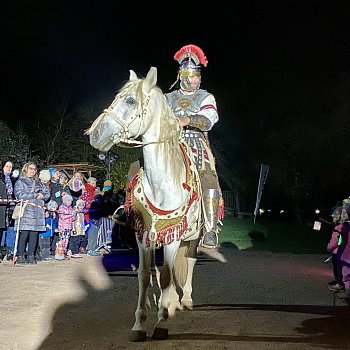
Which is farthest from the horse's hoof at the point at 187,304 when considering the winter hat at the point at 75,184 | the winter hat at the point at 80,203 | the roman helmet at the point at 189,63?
the winter hat at the point at 75,184

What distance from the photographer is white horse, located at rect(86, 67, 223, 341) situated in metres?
5.69

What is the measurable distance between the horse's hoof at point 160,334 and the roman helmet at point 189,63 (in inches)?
137

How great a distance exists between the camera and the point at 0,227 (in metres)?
12.0

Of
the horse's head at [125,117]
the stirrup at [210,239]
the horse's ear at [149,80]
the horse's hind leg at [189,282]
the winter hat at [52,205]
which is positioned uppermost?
the horse's ear at [149,80]

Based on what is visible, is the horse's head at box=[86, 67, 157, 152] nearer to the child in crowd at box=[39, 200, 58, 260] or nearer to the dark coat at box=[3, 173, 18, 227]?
the dark coat at box=[3, 173, 18, 227]

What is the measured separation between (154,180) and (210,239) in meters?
1.77

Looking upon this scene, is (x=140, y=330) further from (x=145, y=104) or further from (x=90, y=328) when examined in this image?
(x=145, y=104)

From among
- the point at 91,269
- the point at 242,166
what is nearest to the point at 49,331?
the point at 91,269

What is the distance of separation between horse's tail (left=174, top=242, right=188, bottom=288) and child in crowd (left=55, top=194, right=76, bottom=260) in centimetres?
608

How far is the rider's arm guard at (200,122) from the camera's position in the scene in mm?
7047

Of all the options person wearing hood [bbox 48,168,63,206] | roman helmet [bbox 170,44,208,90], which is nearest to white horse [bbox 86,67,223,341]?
roman helmet [bbox 170,44,208,90]

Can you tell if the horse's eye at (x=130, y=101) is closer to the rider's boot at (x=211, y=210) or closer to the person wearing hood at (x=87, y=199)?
the rider's boot at (x=211, y=210)

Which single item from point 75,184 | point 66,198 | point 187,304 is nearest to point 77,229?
point 66,198

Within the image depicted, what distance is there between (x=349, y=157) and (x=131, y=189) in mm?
21788
